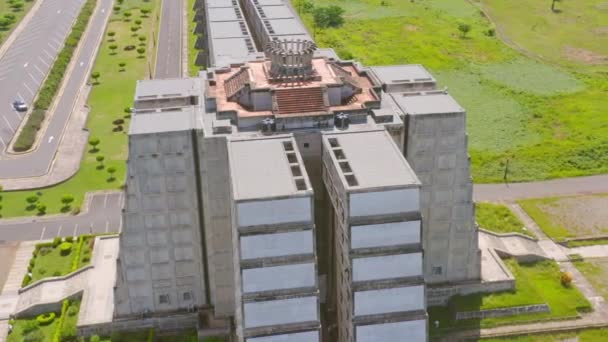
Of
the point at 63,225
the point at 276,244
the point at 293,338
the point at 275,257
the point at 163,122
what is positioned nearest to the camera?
the point at 276,244

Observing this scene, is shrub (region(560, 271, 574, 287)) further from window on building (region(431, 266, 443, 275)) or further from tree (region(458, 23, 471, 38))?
tree (region(458, 23, 471, 38))

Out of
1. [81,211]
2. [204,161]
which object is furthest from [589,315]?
[81,211]

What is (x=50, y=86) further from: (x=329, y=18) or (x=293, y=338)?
(x=293, y=338)

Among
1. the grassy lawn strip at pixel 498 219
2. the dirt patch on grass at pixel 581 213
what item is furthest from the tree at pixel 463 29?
the grassy lawn strip at pixel 498 219

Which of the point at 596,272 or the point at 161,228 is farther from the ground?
the point at 161,228

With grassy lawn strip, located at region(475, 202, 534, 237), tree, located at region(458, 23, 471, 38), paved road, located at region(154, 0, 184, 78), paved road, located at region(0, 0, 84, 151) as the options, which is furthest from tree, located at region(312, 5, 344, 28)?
grassy lawn strip, located at region(475, 202, 534, 237)

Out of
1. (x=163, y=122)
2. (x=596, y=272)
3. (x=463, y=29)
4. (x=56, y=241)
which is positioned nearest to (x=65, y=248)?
(x=56, y=241)
